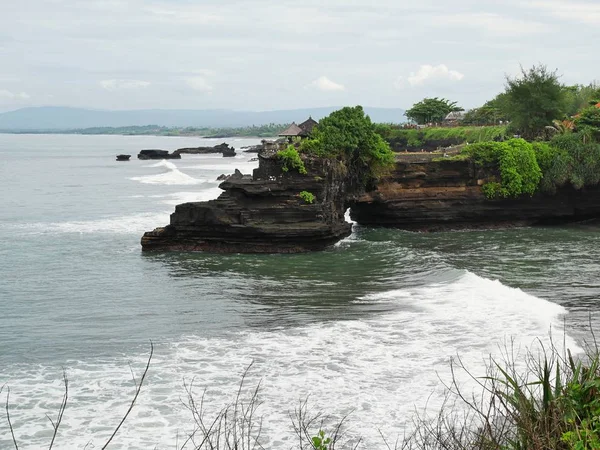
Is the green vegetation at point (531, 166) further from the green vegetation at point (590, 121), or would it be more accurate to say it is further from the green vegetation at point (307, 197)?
the green vegetation at point (307, 197)

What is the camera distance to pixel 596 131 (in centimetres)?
3653

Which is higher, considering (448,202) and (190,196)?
(448,202)

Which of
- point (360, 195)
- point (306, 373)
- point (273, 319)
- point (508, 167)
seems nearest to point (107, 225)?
point (360, 195)

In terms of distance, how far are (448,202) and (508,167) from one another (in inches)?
138

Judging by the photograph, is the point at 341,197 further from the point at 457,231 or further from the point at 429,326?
the point at 429,326

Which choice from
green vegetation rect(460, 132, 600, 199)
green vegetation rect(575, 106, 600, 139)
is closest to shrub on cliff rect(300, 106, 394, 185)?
green vegetation rect(460, 132, 600, 199)

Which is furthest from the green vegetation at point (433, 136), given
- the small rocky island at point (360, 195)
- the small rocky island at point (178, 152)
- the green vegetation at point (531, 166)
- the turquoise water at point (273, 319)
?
the small rocky island at point (178, 152)

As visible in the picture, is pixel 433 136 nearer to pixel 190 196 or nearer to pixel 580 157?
pixel 190 196

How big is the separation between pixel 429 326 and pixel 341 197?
610 inches

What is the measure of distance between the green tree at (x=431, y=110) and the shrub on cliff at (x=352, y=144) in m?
51.5

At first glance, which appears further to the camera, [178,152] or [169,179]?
[178,152]

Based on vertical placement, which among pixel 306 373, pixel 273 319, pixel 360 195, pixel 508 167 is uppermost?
pixel 508 167

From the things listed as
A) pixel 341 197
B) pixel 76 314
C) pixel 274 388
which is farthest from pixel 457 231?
pixel 274 388

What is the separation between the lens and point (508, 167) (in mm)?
34000
